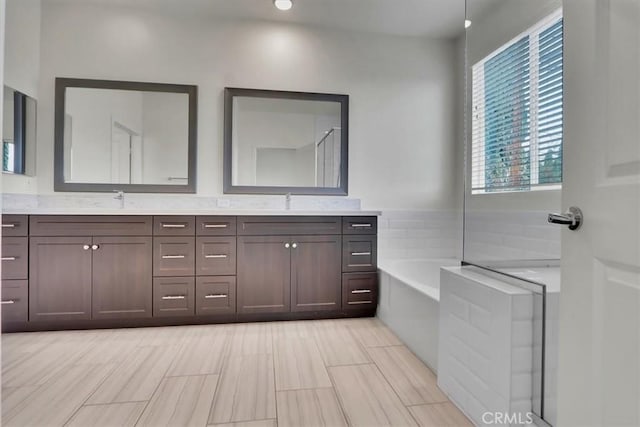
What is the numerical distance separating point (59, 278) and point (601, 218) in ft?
9.85

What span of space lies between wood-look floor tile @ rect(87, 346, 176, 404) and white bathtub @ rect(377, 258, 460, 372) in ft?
4.78

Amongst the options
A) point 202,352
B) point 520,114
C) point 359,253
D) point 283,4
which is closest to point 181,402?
point 202,352

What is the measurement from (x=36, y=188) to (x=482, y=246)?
11.1ft

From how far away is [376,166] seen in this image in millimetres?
3277

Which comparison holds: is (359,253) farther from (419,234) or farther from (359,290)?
(419,234)

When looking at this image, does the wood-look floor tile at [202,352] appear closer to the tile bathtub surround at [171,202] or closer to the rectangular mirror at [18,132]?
the tile bathtub surround at [171,202]

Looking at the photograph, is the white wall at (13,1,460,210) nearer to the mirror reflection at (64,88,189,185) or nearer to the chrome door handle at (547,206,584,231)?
the mirror reflection at (64,88,189,185)

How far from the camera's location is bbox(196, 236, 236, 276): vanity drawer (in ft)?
8.34

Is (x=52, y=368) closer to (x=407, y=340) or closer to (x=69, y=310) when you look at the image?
(x=69, y=310)

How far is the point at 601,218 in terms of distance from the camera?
2.79 ft

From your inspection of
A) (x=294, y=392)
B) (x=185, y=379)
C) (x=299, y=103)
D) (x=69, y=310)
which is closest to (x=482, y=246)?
(x=294, y=392)

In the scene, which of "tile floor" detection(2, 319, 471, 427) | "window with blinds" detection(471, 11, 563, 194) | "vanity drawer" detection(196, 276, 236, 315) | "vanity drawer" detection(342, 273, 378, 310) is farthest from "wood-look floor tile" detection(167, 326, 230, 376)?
"window with blinds" detection(471, 11, 563, 194)

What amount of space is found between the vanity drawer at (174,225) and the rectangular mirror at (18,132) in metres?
1.16

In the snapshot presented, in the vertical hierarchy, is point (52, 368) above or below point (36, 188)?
below
